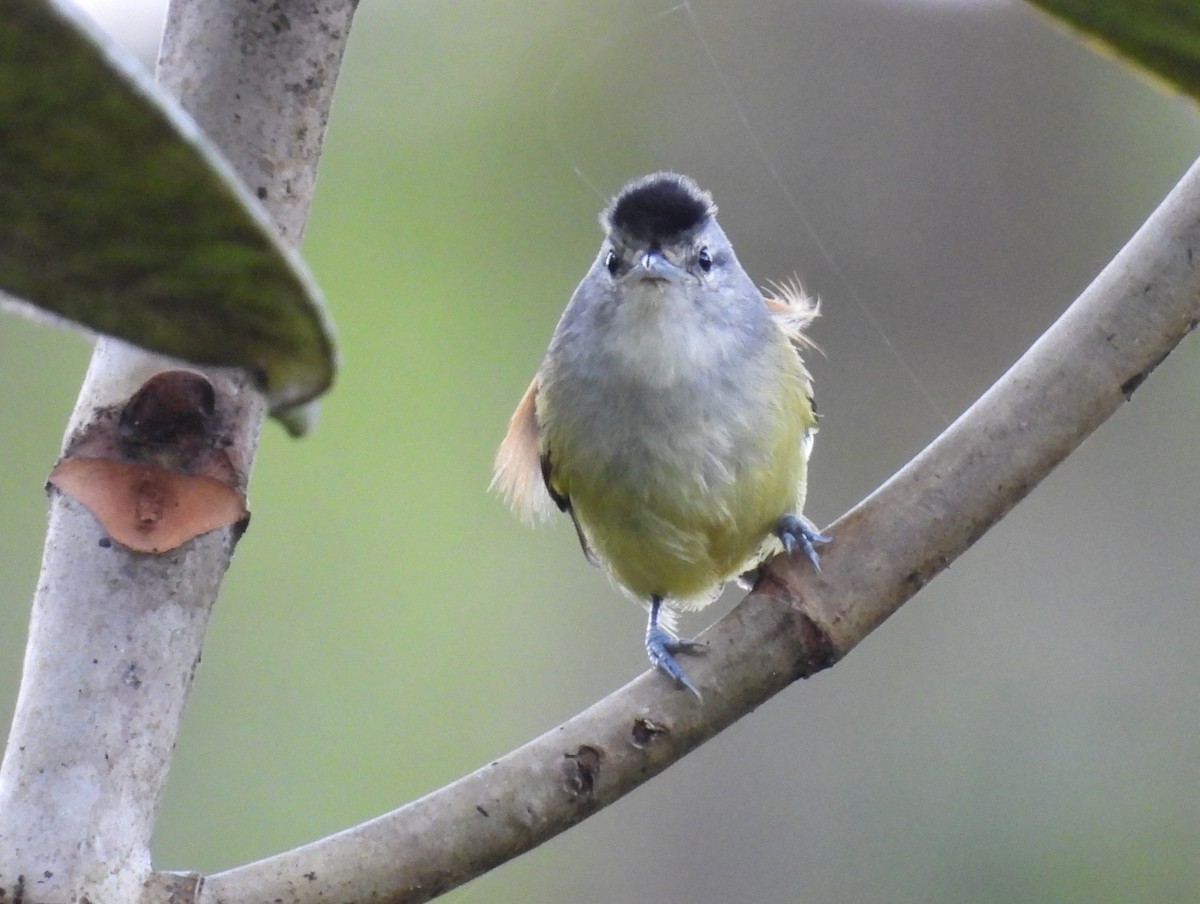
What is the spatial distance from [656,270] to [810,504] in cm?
286

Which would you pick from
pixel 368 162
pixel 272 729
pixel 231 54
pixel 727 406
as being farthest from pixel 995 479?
pixel 368 162

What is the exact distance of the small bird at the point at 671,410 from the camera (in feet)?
7.52

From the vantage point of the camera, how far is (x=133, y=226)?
22.5 inches

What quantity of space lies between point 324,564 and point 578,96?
2.50 m

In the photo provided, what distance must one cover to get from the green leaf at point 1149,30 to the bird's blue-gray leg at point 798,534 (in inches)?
30.1

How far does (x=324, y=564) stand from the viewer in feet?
20.7

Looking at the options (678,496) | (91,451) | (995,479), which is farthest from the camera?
(678,496)

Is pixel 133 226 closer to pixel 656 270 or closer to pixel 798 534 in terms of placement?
pixel 798 534

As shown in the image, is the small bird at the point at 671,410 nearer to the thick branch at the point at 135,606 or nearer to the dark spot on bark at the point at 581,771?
the dark spot on bark at the point at 581,771

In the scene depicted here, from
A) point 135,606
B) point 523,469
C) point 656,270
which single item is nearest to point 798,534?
point 656,270

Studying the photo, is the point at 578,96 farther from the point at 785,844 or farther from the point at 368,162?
the point at 785,844

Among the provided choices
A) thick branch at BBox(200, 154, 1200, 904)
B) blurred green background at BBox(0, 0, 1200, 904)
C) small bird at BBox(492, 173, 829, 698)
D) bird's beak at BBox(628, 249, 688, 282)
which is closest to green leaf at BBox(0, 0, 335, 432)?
thick branch at BBox(200, 154, 1200, 904)

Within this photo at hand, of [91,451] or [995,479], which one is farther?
[995,479]

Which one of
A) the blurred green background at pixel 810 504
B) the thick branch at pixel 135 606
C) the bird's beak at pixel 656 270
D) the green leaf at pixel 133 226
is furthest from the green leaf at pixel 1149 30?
the blurred green background at pixel 810 504
